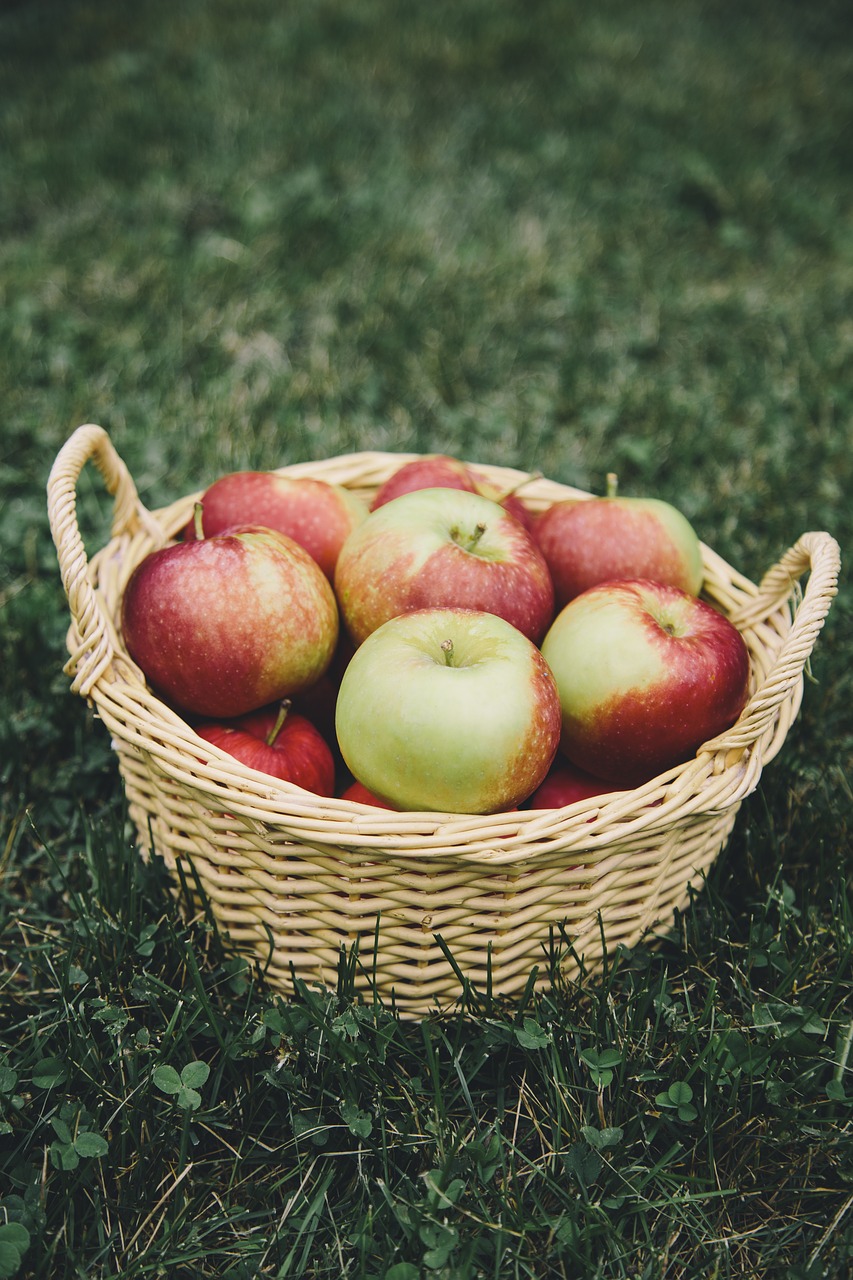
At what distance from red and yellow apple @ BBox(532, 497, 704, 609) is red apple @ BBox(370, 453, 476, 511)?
208 mm

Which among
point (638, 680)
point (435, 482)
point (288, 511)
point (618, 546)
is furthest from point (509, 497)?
point (638, 680)

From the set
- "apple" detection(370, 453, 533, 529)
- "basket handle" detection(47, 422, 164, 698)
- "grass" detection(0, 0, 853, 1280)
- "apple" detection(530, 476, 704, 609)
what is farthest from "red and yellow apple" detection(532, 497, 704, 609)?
"basket handle" detection(47, 422, 164, 698)

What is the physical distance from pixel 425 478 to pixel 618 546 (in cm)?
42

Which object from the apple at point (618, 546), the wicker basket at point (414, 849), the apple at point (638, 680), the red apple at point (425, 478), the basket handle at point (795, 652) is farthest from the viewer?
the red apple at point (425, 478)

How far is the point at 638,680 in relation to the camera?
1709 mm

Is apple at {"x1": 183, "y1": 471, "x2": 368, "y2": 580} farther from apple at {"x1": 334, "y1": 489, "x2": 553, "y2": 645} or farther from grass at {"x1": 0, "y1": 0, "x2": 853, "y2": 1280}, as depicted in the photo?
grass at {"x1": 0, "y1": 0, "x2": 853, "y2": 1280}

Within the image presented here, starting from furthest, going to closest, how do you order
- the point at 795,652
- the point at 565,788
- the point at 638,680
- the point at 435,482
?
1. the point at 435,482
2. the point at 565,788
3. the point at 638,680
4. the point at 795,652

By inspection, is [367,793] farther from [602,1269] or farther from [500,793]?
[602,1269]

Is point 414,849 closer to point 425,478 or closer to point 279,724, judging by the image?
point 279,724

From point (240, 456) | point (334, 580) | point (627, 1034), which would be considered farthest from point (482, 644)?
point (240, 456)

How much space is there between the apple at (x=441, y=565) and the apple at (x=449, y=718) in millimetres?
157

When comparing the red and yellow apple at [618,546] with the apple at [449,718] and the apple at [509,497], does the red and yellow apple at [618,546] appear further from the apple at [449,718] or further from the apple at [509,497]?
the apple at [449,718]

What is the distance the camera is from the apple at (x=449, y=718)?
1.51m

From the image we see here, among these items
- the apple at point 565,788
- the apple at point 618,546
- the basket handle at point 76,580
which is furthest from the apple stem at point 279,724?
the apple at point 618,546
